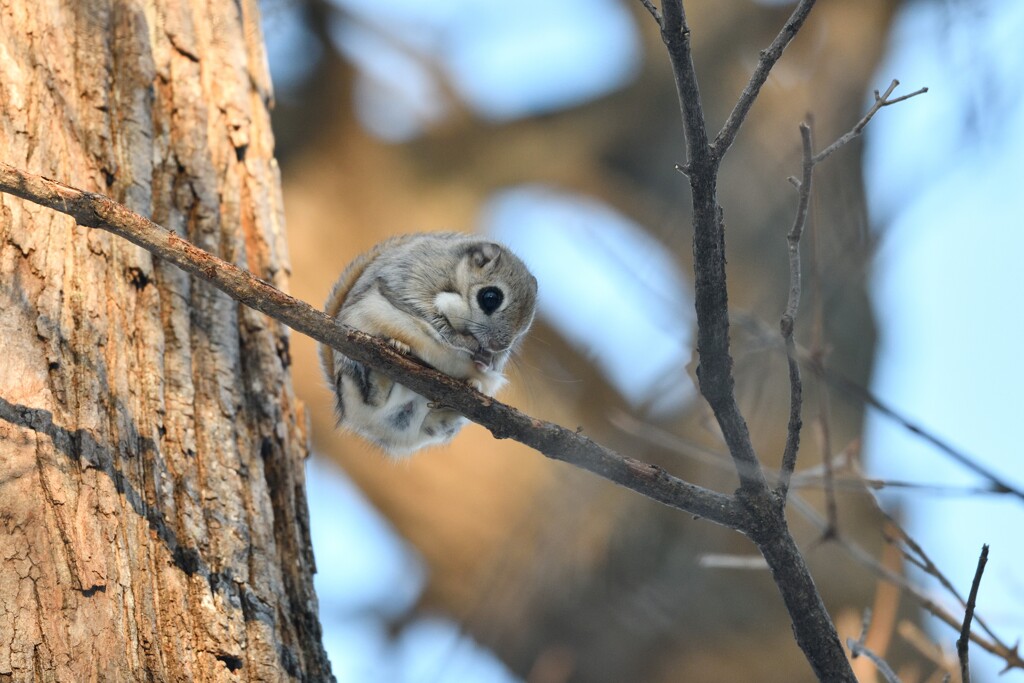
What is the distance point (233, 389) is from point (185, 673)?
0.62m

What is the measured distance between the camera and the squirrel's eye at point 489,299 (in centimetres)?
251

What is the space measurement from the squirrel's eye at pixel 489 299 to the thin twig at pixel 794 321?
39.7 inches

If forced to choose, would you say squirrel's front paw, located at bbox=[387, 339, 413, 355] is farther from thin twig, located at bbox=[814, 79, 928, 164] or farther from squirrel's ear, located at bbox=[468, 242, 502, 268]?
thin twig, located at bbox=[814, 79, 928, 164]

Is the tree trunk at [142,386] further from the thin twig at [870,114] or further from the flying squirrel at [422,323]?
the thin twig at [870,114]

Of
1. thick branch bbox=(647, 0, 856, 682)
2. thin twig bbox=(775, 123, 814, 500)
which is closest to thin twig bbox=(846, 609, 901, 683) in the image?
thick branch bbox=(647, 0, 856, 682)

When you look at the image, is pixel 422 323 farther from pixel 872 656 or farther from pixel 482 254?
pixel 872 656

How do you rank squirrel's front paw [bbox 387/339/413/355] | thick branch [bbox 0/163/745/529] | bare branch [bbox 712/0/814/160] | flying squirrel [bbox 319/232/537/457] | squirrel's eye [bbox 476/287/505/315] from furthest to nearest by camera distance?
1. squirrel's eye [bbox 476/287/505/315]
2. flying squirrel [bbox 319/232/537/457]
3. squirrel's front paw [bbox 387/339/413/355]
4. thick branch [bbox 0/163/745/529]
5. bare branch [bbox 712/0/814/160]

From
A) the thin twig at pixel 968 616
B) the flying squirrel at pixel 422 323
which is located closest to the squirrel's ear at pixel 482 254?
the flying squirrel at pixel 422 323

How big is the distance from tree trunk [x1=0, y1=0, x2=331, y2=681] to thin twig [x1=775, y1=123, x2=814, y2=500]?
3.32ft

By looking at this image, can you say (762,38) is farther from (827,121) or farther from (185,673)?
(185,673)

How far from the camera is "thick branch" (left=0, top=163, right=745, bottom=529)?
1563 mm

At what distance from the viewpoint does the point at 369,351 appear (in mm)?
1751

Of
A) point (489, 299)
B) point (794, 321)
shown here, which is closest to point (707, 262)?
point (794, 321)

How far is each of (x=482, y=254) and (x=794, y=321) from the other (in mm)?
1162
